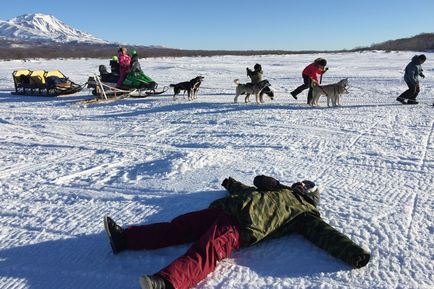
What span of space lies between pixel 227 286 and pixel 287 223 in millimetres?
697

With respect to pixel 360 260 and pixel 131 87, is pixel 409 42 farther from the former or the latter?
pixel 360 260

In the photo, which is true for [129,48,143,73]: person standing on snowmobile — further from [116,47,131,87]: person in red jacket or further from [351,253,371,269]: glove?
[351,253,371,269]: glove

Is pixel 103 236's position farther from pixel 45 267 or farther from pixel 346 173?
pixel 346 173

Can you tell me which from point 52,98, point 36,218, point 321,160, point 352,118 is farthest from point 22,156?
point 52,98

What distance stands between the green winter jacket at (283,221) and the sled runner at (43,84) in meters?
10.3

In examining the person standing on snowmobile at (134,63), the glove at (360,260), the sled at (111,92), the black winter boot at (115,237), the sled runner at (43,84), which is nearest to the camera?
the glove at (360,260)

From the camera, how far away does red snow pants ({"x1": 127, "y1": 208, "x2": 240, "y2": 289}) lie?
2.29 meters

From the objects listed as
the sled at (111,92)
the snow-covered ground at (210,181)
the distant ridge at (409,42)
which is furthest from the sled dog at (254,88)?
the distant ridge at (409,42)

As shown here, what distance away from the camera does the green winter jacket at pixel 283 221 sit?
260 cm

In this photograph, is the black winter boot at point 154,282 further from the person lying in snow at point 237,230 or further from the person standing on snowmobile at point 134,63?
the person standing on snowmobile at point 134,63

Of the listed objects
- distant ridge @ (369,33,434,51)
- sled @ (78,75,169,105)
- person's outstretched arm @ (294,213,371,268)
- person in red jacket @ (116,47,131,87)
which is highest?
distant ridge @ (369,33,434,51)

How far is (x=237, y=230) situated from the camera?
8.73 ft

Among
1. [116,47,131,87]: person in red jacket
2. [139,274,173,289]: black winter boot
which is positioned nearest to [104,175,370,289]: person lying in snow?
[139,274,173,289]: black winter boot

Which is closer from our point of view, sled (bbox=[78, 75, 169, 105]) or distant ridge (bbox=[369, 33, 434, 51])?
sled (bbox=[78, 75, 169, 105])
